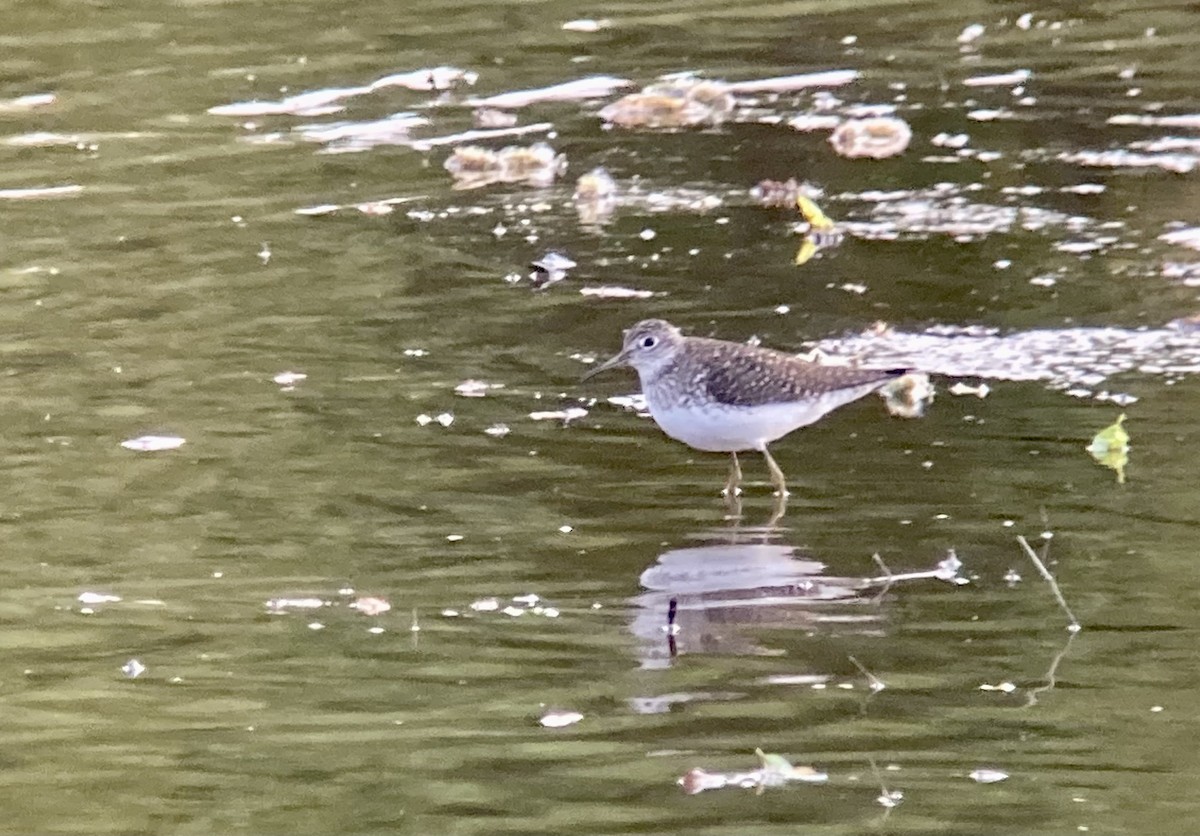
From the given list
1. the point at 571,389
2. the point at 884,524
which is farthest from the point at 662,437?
the point at 884,524

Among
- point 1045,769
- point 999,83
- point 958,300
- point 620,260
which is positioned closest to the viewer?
point 1045,769

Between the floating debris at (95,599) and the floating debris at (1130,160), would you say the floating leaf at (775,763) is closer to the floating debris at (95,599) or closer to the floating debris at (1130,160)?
the floating debris at (95,599)

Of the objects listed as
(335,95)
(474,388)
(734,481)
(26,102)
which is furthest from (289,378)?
(26,102)

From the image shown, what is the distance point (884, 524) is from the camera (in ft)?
22.8

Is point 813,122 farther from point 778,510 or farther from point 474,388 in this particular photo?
point 778,510

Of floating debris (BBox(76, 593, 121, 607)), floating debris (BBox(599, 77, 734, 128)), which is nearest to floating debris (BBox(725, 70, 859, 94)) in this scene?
floating debris (BBox(599, 77, 734, 128))

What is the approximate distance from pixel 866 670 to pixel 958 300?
344 centimetres

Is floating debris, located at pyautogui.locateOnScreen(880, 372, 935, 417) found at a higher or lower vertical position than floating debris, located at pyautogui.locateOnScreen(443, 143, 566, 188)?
lower

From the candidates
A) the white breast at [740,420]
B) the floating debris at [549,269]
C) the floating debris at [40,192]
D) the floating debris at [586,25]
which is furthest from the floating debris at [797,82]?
the white breast at [740,420]

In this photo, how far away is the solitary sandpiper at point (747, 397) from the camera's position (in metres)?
7.58

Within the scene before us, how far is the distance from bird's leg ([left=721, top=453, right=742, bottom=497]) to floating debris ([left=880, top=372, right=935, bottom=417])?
0.69 m

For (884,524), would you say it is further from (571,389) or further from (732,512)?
(571,389)

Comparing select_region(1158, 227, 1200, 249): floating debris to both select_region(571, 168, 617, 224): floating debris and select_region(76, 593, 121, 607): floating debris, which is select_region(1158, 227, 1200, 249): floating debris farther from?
select_region(76, 593, 121, 607): floating debris

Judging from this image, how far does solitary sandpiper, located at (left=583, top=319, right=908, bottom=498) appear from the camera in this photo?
758cm
